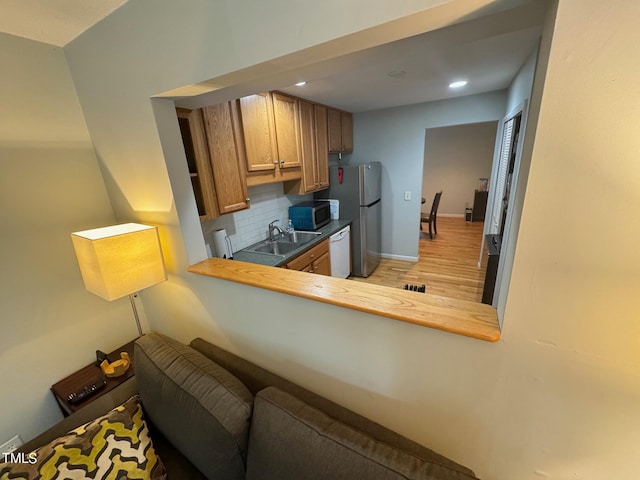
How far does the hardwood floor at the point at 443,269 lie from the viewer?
3109 millimetres

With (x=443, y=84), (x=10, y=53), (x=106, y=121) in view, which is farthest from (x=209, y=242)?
(x=443, y=84)

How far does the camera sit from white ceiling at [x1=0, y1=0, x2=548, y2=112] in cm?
79

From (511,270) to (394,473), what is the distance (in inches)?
25.8

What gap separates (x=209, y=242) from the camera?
83.6 inches

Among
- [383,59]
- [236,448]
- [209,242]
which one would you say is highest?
[383,59]

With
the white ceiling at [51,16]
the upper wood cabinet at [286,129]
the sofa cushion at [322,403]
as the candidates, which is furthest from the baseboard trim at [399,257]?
the white ceiling at [51,16]

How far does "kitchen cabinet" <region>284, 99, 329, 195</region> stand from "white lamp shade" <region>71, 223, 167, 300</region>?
1.61 meters

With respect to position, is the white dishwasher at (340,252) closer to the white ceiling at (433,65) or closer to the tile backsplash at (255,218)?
the tile backsplash at (255,218)

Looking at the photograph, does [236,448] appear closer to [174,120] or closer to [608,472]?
[608,472]

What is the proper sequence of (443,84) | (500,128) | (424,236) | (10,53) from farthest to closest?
1. (424,236)
2. (500,128)
3. (443,84)
4. (10,53)

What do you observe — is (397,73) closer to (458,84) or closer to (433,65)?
(433,65)

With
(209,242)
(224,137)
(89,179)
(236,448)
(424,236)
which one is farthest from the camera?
(424,236)

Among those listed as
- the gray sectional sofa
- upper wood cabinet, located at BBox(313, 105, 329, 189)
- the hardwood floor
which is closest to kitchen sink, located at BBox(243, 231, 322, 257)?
upper wood cabinet, located at BBox(313, 105, 329, 189)

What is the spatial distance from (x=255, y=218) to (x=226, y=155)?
87cm
